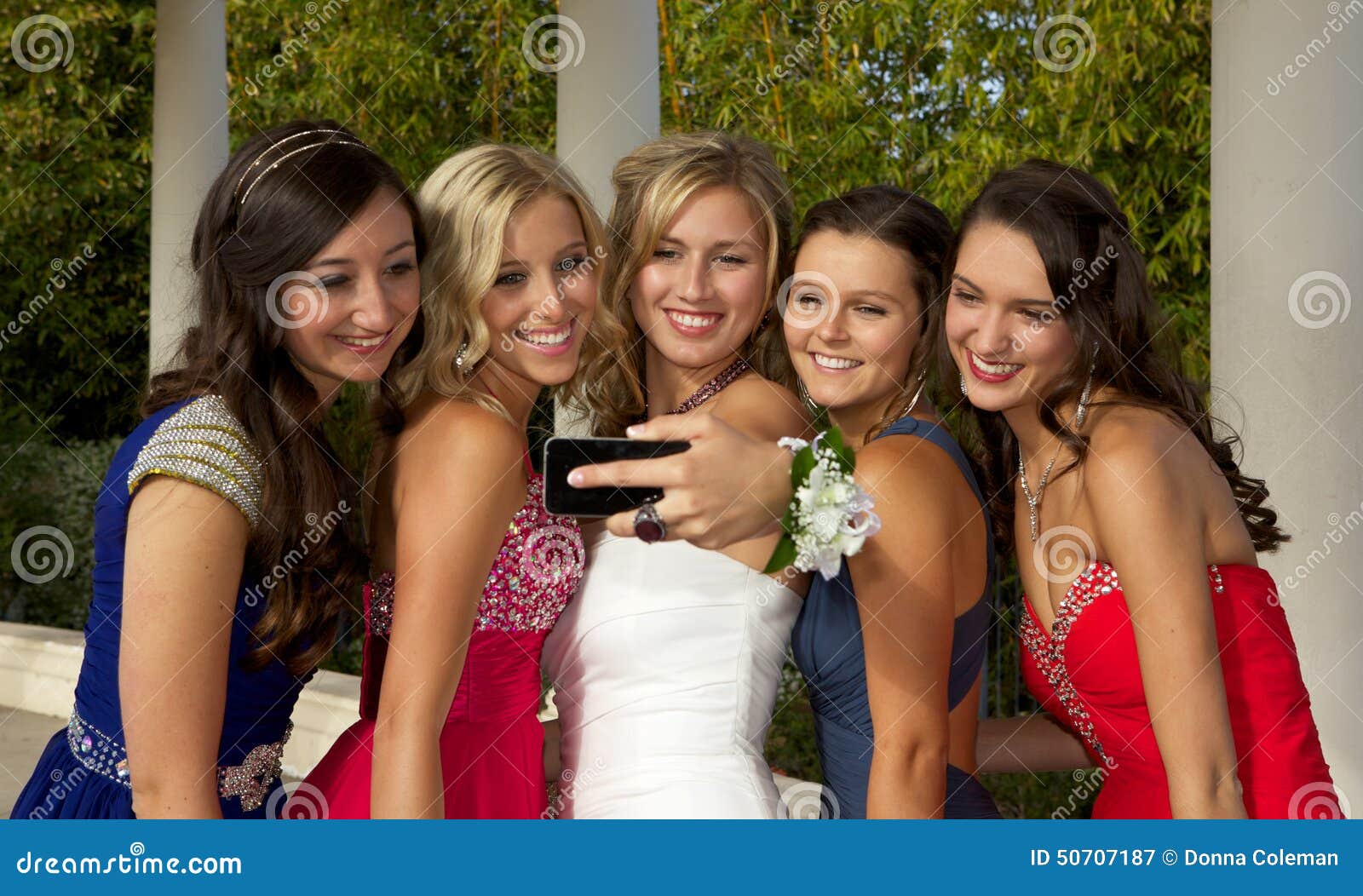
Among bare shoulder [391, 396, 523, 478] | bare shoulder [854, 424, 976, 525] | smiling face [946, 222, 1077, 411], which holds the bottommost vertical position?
bare shoulder [854, 424, 976, 525]

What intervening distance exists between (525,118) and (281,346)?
6074 millimetres

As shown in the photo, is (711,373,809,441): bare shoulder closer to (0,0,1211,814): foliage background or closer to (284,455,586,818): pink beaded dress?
(284,455,586,818): pink beaded dress

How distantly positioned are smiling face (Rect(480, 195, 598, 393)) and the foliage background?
0.46 metres

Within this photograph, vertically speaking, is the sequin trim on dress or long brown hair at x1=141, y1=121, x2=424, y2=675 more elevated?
long brown hair at x1=141, y1=121, x2=424, y2=675

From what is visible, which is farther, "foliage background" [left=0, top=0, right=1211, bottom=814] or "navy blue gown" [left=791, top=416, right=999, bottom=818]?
"foliage background" [left=0, top=0, right=1211, bottom=814]

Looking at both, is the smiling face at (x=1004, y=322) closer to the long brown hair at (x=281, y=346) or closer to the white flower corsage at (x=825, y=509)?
the white flower corsage at (x=825, y=509)

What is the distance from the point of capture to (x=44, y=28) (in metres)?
10.1

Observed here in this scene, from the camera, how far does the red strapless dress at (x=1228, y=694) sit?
2562 mm

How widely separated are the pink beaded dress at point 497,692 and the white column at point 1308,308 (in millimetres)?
1990

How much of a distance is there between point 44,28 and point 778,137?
6.23 metres

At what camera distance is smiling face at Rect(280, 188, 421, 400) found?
2.48 m

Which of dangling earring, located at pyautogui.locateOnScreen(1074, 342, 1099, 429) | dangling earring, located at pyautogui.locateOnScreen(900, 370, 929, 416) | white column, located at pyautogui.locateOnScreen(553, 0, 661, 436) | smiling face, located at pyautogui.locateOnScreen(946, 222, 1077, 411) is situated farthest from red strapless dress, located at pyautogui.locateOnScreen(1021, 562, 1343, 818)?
white column, located at pyautogui.locateOnScreen(553, 0, 661, 436)

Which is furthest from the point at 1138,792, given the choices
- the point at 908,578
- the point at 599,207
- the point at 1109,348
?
the point at 599,207

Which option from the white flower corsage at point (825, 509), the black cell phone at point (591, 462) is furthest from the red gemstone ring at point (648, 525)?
the white flower corsage at point (825, 509)
